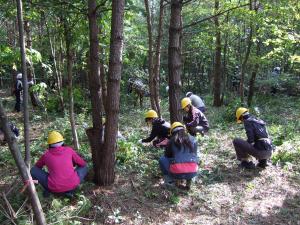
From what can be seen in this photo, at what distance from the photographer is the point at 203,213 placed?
5953 millimetres

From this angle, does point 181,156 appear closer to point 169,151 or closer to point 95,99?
point 169,151

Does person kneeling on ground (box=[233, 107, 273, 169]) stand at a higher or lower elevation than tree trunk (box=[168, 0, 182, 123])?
lower

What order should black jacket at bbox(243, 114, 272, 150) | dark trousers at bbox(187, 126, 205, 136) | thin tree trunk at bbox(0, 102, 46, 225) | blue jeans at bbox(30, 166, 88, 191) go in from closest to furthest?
thin tree trunk at bbox(0, 102, 46, 225), blue jeans at bbox(30, 166, 88, 191), black jacket at bbox(243, 114, 272, 150), dark trousers at bbox(187, 126, 205, 136)

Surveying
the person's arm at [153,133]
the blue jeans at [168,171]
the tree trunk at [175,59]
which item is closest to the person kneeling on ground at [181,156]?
the blue jeans at [168,171]

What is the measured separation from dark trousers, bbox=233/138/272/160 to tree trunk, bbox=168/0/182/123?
1.55 metres

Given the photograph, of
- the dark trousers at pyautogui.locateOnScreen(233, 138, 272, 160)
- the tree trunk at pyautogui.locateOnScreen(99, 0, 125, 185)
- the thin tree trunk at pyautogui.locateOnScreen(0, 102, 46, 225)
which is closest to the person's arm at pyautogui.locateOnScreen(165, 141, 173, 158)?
the tree trunk at pyautogui.locateOnScreen(99, 0, 125, 185)

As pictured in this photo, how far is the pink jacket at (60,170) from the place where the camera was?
5.81 m

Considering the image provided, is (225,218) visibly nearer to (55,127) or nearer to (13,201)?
(13,201)

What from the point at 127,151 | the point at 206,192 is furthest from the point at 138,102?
the point at 206,192

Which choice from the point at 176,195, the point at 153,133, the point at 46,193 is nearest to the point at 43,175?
the point at 46,193

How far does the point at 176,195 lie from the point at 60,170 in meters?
2.05

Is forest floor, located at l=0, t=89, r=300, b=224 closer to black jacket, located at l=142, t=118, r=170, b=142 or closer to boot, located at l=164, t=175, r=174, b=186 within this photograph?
boot, located at l=164, t=175, r=174, b=186

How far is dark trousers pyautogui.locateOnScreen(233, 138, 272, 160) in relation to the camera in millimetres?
7590

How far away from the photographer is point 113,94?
5.62m
